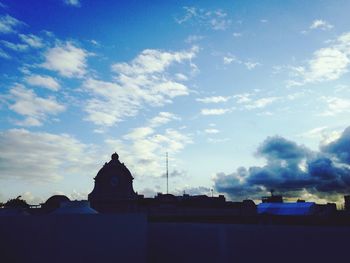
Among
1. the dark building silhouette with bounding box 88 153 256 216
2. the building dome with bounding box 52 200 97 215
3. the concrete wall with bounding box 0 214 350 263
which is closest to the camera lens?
the concrete wall with bounding box 0 214 350 263

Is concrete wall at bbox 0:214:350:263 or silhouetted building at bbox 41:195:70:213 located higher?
silhouetted building at bbox 41:195:70:213

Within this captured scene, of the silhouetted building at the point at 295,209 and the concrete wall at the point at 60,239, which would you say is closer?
the concrete wall at the point at 60,239

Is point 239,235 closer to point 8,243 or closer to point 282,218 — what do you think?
point 282,218

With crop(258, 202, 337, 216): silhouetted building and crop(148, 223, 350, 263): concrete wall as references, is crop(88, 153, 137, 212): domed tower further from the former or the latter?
crop(148, 223, 350, 263): concrete wall

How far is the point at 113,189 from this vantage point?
41312 millimetres

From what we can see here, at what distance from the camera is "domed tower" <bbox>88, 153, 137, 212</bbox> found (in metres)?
41.2

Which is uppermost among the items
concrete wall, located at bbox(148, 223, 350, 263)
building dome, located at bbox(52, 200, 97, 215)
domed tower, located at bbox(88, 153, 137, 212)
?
domed tower, located at bbox(88, 153, 137, 212)

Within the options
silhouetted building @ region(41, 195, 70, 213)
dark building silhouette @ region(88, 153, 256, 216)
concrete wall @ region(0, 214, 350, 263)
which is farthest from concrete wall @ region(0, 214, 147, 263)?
silhouetted building @ region(41, 195, 70, 213)

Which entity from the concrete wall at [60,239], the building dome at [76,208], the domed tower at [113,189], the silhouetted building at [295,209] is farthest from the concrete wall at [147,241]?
the domed tower at [113,189]

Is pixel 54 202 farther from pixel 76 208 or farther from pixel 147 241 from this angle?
pixel 147 241

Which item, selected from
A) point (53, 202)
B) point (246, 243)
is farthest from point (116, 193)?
Answer: point (246, 243)

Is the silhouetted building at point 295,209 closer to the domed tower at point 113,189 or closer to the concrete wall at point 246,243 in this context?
the domed tower at point 113,189

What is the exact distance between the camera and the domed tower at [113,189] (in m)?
41.2

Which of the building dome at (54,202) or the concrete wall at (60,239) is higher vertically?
the building dome at (54,202)
